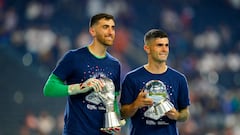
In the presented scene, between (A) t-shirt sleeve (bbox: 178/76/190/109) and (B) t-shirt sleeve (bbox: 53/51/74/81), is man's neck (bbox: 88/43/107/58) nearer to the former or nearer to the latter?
(B) t-shirt sleeve (bbox: 53/51/74/81)

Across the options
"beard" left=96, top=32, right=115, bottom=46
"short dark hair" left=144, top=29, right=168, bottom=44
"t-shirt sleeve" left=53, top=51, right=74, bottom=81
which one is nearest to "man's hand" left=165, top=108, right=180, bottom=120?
"short dark hair" left=144, top=29, right=168, bottom=44

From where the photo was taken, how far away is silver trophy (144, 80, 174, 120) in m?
6.76

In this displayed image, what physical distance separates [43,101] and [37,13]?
10.5ft

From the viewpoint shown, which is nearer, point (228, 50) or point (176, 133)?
point (176, 133)

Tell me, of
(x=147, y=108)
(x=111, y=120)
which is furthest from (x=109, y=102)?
(x=147, y=108)

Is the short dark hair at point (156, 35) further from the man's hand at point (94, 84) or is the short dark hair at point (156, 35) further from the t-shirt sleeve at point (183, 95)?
the man's hand at point (94, 84)

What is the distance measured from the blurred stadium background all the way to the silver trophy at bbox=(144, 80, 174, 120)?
907cm

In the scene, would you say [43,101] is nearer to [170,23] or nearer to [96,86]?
[170,23]

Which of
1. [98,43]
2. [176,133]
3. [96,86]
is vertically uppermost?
[98,43]

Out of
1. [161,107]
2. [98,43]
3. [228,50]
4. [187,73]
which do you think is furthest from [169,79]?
Result: [228,50]

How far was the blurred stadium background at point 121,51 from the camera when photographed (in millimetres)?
16706

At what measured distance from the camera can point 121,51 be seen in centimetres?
1895

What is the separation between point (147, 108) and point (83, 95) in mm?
690

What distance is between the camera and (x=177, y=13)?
74.5 ft
